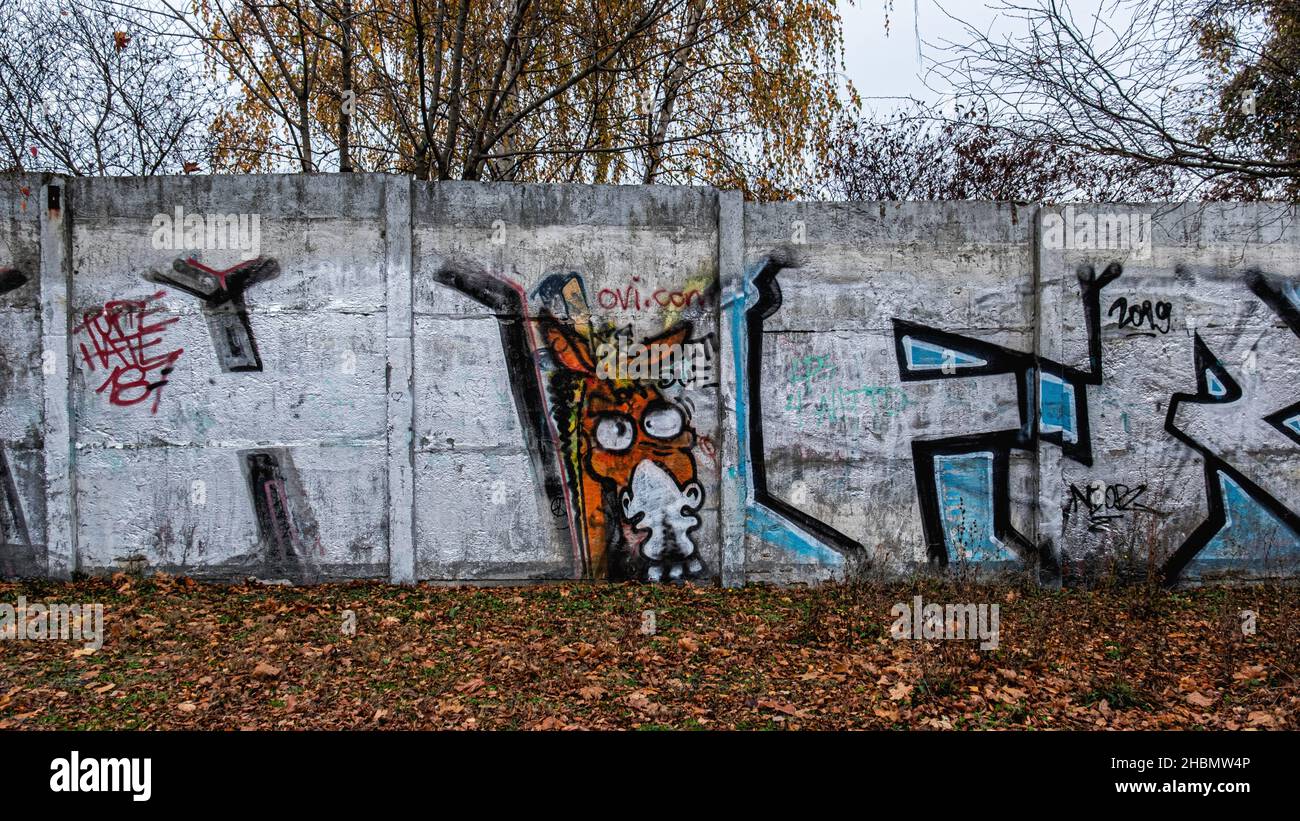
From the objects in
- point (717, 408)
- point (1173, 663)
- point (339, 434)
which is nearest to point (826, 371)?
point (717, 408)

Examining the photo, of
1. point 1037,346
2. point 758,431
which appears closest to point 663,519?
point 758,431

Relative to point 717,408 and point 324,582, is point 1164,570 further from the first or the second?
point 324,582

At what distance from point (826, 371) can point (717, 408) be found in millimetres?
878

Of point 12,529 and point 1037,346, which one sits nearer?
point 12,529

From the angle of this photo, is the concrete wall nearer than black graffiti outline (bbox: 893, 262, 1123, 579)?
Yes

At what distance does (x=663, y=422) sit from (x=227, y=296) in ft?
11.0

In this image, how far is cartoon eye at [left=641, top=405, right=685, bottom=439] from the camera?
606cm

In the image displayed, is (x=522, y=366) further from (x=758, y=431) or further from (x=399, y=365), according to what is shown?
(x=758, y=431)

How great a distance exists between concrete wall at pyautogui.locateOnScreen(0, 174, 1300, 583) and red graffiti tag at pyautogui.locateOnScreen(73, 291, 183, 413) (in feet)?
0.05

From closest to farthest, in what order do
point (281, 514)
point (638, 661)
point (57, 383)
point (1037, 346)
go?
point (638, 661), point (57, 383), point (281, 514), point (1037, 346)

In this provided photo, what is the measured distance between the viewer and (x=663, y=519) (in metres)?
6.07

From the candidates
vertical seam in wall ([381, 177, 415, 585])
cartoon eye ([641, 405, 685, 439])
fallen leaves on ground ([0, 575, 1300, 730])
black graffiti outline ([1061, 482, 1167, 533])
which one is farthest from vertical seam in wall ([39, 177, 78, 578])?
black graffiti outline ([1061, 482, 1167, 533])

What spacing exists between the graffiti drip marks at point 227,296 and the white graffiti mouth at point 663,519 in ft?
9.74

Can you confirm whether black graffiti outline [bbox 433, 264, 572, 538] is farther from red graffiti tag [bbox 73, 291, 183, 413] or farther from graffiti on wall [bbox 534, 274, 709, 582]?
red graffiti tag [bbox 73, 291, 183, 413]
